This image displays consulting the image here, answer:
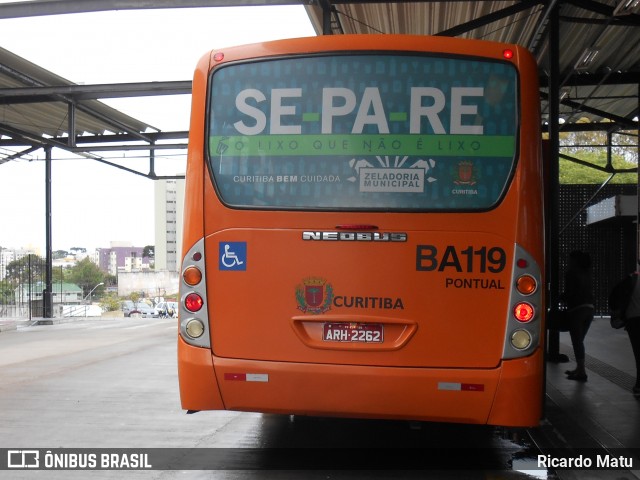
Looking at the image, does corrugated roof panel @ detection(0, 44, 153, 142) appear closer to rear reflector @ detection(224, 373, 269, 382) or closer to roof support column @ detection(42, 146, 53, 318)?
roof support column @ detection(42, 146, 53, 318)

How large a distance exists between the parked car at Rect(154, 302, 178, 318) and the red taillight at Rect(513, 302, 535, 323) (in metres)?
49.8

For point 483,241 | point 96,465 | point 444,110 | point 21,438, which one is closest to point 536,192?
point 483,241

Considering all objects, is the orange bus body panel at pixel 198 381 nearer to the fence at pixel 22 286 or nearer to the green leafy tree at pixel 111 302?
the fence at pixel 22 286

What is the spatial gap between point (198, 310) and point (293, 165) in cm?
132

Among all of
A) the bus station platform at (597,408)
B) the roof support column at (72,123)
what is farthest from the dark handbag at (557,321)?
the roof support column at (72,123)

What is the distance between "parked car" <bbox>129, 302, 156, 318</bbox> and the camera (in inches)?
2410

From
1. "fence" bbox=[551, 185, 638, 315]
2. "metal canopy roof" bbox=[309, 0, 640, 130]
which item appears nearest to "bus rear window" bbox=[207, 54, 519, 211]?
"metal canopy roof" bbox=[309, 0, 640, 130]

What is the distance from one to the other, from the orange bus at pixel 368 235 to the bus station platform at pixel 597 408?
160cm

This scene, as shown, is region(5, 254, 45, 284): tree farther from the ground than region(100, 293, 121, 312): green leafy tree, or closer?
farther from the ground

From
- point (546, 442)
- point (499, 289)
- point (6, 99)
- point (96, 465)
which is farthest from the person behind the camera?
point (6, 99)

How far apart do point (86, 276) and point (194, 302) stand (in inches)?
1581

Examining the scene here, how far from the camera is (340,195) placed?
5.54 metres

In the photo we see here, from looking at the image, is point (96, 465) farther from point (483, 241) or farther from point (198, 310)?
point (483, 241)

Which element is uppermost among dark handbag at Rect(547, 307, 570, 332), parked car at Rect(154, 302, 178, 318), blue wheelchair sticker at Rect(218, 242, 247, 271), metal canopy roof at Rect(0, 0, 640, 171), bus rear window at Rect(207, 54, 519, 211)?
metal canopy roof at Rect(0, 0, 640, 171)
